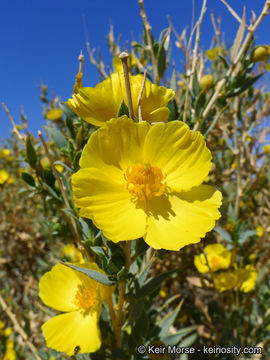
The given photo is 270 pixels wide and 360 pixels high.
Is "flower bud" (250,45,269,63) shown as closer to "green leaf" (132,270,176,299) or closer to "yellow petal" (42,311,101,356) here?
"green leaf" (132,270,176,299)

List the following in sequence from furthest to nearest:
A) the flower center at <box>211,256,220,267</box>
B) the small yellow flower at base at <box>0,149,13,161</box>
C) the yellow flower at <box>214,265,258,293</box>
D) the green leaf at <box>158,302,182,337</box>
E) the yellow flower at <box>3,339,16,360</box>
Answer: the small yellow flower at base at <box>0,149,13,161</box> < the yellow flower at <box>3,339,16,360</box> < the flower center at <box>211,256,220,267</box> < the yellow flower at <box>214,265,258,293</box> < the green leaf at <box>158,302,182,337</box>

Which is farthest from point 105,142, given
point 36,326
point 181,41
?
point 36,326

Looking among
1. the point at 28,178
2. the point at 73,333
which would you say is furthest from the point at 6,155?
the point at 73,333

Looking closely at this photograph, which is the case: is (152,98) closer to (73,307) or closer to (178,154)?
(178,154)

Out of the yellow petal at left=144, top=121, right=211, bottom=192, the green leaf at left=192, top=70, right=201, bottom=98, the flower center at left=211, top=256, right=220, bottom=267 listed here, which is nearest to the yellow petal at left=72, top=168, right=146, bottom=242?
the yellow petal at left=144, top=121, right=211, bottom=192

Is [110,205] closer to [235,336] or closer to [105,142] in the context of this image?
[105,142]
